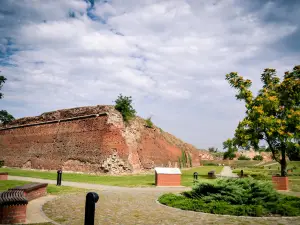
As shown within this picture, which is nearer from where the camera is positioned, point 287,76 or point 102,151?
point 287,76

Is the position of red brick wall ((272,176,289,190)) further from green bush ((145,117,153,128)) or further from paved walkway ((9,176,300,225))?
green bush ((145,117,153,128))

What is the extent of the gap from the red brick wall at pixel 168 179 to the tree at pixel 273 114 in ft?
28.1

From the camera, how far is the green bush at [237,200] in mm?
6980

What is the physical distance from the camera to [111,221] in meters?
5.85

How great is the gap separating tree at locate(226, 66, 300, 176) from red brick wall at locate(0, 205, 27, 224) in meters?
17.7

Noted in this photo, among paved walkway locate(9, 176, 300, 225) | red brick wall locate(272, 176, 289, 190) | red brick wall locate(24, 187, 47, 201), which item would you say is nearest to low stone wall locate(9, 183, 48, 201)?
red brick wall locate(24, 187, 47, 201)

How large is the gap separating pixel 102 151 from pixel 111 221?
17.5m

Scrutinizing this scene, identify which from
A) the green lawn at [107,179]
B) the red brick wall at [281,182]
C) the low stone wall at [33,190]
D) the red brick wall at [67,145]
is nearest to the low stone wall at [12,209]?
the low stone wall at [33,190]

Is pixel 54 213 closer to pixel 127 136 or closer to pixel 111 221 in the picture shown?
pixel 111 221

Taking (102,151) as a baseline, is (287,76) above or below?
above

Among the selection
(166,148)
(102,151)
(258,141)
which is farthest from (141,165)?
(258,141)

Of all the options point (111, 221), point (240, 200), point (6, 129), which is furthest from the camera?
point (6, 129)

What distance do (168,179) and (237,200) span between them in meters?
7.22

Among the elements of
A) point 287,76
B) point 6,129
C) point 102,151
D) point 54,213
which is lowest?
point 54,213
